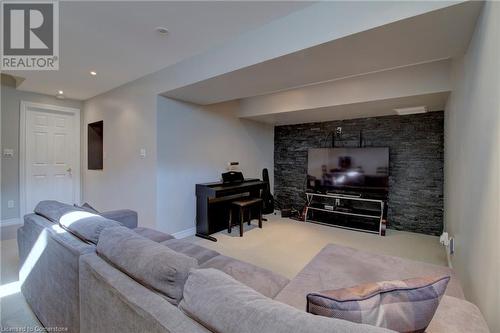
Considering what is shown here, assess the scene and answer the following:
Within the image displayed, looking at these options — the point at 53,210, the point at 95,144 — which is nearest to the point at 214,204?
the point at 53,210

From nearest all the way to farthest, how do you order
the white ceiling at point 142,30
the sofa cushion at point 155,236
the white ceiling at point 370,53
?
the white ceiling at point 370,53 → the white ceiling at point 142,30 → the sofa cushion at point 155,236

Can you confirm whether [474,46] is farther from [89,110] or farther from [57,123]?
[57,123]

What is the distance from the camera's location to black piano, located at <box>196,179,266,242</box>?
3662 millimetres

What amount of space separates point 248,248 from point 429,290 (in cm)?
263

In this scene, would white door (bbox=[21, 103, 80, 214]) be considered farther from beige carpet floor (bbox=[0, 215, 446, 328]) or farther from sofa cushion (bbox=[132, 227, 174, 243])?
sofa cushion (bbox=[132, 227, 174, 243])

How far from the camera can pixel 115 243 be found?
1.21 m

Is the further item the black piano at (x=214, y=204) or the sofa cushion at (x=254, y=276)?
the black piano at (x=214, y=204)

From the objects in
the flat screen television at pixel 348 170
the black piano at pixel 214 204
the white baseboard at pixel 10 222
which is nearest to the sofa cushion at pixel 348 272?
the black piano at pixel 214 204

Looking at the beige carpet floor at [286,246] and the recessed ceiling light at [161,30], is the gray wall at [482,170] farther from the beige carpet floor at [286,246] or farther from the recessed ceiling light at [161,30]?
the recessed ceiling light at [161,30]

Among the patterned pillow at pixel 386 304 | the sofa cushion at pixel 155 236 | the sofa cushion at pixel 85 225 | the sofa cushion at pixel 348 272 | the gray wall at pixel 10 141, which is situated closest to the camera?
the patterned pillow at pixel 386 304

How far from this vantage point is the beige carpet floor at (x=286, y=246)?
2404 millimetres

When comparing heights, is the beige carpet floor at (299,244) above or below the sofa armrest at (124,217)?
below

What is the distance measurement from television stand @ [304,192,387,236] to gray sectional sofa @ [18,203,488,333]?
2589 mm

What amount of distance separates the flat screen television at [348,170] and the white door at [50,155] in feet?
15.7
